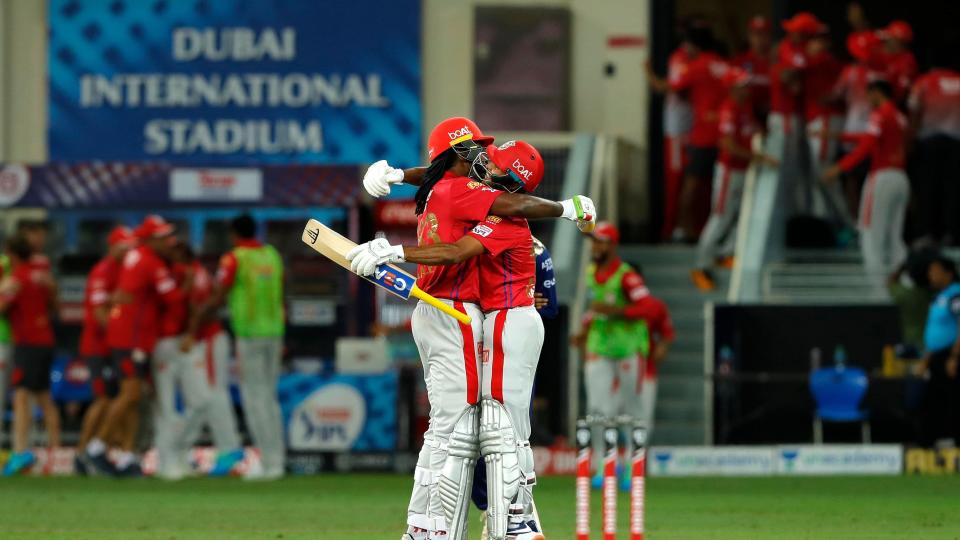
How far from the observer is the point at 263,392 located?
1752cm

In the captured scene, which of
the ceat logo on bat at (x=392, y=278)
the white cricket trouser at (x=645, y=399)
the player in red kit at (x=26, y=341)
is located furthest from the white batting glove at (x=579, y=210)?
the player in red kit at (x=26, y=341)

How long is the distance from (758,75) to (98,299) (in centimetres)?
806

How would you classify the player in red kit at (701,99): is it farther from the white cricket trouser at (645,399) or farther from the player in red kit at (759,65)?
the white cricket trouser at (645,399)

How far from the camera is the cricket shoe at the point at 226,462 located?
1803 cm

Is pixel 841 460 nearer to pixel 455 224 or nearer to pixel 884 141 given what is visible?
pixel 884 141

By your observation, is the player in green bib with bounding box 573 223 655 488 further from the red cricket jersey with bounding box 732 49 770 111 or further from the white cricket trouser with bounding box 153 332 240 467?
the red cricket jersey with bounding box 732 49 770 111

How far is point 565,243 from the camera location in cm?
2094

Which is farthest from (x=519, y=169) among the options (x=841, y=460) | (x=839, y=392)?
(x=839, y=392)

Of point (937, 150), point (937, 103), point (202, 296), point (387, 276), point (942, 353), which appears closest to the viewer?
point (387, 276)

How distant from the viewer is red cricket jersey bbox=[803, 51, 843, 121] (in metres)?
21.5

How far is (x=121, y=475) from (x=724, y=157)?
729cm

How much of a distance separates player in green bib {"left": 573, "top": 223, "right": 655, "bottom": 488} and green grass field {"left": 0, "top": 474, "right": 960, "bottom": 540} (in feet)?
2.68

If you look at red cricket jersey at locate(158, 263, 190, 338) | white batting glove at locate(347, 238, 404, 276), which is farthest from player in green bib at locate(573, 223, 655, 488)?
white batting glove at locate(347, 238, 404, 276)

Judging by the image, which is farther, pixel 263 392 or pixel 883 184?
pixel 883 184
